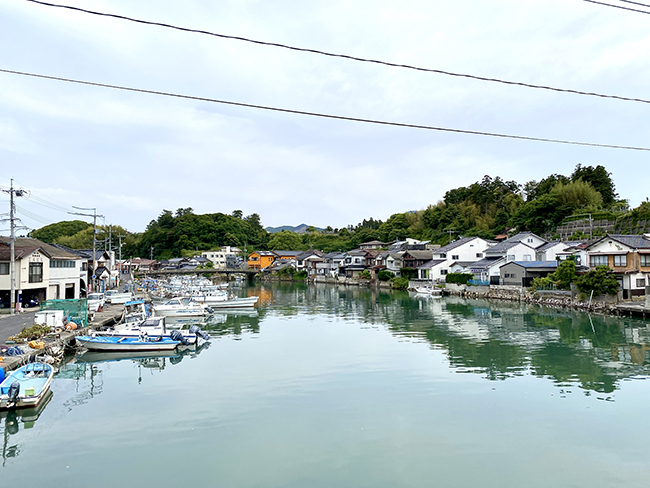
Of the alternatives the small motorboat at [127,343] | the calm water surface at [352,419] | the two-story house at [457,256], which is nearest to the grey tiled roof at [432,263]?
the two-story house at [457,256]

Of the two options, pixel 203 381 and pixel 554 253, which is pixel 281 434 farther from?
pixel 554 253

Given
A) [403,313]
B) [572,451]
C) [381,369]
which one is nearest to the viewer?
[572,451]

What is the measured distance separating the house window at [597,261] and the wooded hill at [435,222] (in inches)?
570

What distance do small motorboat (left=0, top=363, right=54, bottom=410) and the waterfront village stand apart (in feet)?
42.5

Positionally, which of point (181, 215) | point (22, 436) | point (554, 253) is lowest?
point (22, 436)

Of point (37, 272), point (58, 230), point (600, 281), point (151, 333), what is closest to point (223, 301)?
point (37, 272)

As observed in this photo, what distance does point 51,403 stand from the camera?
486 inches

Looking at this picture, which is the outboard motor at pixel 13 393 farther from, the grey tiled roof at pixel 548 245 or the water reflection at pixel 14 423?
the grey tiled roof at pixel 548 245

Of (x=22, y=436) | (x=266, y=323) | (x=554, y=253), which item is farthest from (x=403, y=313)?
(x=22, y=436)

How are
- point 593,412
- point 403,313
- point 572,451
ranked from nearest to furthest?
1. point 572,451
2. point 593,412
3. point 403,313

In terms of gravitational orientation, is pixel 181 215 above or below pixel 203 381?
above

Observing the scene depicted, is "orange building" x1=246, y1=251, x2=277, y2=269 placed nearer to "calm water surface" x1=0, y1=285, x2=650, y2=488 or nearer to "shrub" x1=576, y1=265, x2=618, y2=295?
"shrub" x1=576, y1=265, x2=618, y2=295

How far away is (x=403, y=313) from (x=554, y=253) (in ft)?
68.4

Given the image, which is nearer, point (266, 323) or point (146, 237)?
point (266, 323)
